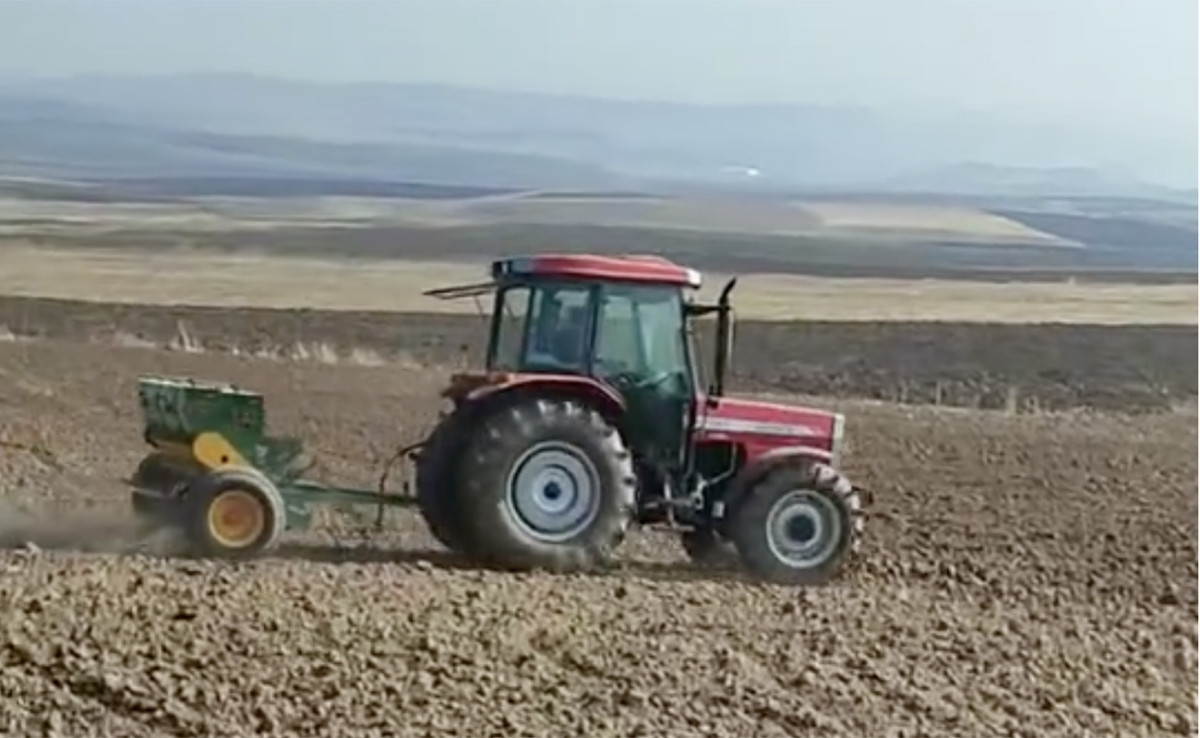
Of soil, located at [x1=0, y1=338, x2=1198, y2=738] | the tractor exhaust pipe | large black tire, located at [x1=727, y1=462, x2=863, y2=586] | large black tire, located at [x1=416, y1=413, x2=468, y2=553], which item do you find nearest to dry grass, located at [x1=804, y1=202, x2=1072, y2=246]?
soil, located at [x1=0, y1=338, x2=1198, y2=738]

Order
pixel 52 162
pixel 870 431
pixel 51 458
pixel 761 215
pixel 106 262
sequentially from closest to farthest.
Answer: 1. pixel 51 458
2. pixel 870 431
3. pixel 106 262
4. pixel 52 162
5. pixel 761 215

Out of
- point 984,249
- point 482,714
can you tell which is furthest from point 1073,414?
point 984,249

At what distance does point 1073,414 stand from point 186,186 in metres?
25.1

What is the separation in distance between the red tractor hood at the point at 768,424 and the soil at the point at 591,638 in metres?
0.54

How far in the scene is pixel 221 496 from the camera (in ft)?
27.6

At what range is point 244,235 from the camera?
34.8m

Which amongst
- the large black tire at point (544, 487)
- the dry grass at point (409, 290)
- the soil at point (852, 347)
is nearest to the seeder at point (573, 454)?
the large black tire at point (544, 487)

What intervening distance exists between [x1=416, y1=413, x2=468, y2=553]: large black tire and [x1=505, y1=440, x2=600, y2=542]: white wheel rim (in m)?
0.23

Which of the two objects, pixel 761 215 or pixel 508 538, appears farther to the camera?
pixel 761 215

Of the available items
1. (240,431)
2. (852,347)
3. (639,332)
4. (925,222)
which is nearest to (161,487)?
(240,431)

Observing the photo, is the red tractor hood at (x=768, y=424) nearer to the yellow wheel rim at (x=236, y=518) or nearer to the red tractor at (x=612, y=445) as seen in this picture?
the red tractor at (x=612, y=445)

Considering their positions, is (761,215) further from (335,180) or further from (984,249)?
(335,180)

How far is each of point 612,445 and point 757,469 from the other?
2.38ft

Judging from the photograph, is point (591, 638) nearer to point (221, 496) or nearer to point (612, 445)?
point (612, 445)
